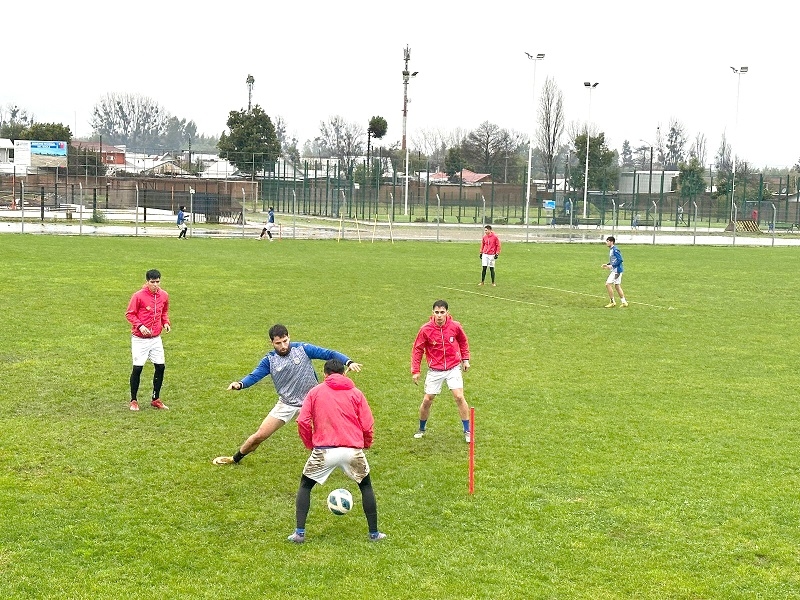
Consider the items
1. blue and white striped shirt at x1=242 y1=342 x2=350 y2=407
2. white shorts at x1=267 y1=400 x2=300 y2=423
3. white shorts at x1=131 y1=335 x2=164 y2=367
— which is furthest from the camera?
white shorts at x1=131 y1=335 x2=164 y2=367

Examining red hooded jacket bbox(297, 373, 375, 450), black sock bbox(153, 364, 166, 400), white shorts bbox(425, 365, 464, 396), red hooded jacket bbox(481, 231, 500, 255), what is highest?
red hooded jacket bbox(481, 231, 500, 255)

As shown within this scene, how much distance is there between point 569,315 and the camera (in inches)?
958

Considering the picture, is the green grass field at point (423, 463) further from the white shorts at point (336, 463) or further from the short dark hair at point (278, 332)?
Result: the short dark hair at point (278, 332)

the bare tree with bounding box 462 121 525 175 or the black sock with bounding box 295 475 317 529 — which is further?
the bare tree with bounding box 462 121 525 175

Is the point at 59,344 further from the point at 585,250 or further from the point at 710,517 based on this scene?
the point at 585,250

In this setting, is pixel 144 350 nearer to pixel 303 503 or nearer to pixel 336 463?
pixel 303 503

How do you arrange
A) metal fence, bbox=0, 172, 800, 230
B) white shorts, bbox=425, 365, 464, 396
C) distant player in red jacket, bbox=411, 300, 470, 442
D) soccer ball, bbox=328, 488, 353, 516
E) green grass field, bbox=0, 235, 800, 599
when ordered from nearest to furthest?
green grass field, bbox=0, 235, 800, 599
soccer ball, bbox=328, 488, 353, 516
distant player in red jacket, bbox=411, 300, 470, 442
white shorts, bbox=425, 365, 464, 396
metal fence, bbox=0, 172, 800, 230

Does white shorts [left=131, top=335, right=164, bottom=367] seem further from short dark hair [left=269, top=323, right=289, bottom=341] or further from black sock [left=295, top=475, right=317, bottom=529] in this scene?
black sock [left=295, top=475, right=317, bottom=529]

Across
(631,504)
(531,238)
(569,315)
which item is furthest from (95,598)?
(531,238)

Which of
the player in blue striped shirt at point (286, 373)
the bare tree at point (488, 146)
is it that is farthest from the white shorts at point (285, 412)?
the bare tree at point (488, 146)

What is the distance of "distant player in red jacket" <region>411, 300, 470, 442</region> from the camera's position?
12.2m

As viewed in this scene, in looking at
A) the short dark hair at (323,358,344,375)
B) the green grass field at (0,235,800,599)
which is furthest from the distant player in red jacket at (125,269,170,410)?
the short dark hair at (323,358,344,375)

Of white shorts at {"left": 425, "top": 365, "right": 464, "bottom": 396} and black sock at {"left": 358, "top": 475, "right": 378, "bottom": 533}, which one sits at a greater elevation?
white shorts at {"left": 425, "top": 365, "right": 464, "bottom": 396}

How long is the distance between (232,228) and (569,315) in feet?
134
